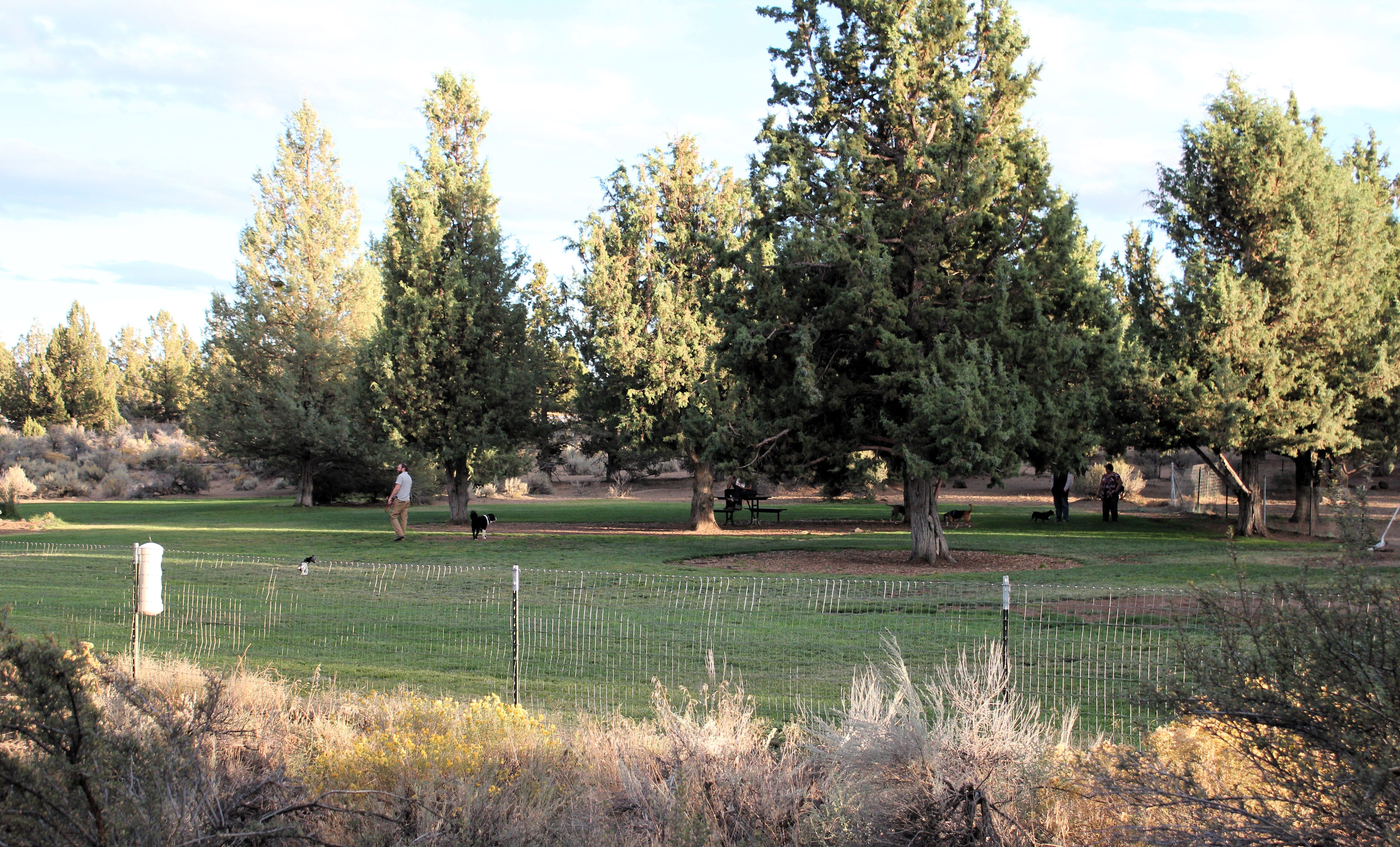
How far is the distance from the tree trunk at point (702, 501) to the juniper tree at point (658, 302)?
4 centimetres

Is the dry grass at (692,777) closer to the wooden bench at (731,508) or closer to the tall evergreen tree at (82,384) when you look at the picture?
the wooden bench at (731,508)

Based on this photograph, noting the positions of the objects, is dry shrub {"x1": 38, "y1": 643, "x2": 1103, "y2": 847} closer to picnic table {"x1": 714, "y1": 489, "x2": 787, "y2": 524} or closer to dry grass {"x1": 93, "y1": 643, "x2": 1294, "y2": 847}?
dry grass {"x1": 93, "y1": 643, "x2": 1294, "y2": 847}

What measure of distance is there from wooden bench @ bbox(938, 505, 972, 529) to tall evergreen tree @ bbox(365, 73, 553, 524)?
1262cm

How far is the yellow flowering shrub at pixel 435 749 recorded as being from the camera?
19.9ft

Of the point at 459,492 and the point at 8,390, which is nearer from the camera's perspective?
the point at 459,492

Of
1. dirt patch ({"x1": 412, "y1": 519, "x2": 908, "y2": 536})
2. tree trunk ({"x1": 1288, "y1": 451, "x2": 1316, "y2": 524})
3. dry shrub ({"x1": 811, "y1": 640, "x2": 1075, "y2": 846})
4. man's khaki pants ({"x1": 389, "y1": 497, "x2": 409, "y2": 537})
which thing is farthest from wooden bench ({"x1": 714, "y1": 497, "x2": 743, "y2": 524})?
dry shrub ({"x1": 811, "y1": 640, "x2": 1075, "y2": 846})

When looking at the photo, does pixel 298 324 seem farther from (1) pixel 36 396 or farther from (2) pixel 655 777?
(2) pixel 655 777

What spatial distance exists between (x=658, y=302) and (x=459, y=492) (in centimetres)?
906

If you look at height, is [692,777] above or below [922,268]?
below

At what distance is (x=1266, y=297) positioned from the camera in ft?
79.2

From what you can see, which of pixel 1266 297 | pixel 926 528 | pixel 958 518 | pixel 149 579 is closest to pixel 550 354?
pixel 958 518

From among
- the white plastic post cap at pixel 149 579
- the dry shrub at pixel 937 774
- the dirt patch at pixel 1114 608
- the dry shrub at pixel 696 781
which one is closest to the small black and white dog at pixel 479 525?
the dirt patch at pixel 1114 608

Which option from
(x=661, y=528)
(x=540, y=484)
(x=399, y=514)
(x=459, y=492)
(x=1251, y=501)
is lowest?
(x=661, y=528)

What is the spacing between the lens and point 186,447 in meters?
62.9
